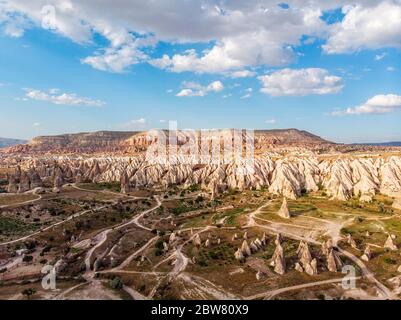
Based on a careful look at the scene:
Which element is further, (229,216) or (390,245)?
(229,216)

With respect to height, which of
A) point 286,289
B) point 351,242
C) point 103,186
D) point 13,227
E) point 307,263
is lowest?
point 286,289

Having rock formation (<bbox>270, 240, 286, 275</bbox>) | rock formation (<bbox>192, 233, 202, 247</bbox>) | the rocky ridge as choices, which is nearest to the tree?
rock formation (<bbox>192, 233, 202, 247</bbox>)

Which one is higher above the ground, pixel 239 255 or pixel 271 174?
pixel 271 174

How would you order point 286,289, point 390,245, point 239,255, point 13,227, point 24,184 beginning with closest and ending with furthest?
point 286,289
point 239,255
point 390,245
point 13,227
point 24,184

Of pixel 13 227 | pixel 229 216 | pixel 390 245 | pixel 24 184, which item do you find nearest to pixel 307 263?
pixel 390 245

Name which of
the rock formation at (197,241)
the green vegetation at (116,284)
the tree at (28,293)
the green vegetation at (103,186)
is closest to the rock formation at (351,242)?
the rock formation at (197,241)

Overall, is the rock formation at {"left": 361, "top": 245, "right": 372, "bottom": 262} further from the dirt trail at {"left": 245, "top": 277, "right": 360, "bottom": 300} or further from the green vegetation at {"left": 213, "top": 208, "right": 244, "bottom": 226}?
the green vegetation at {"left": 213, "top": 208, "right": 244, "bottom": 226}

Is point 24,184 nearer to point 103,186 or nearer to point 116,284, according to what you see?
point 103,186

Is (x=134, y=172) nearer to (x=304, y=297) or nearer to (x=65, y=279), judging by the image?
(x=65, y=279)

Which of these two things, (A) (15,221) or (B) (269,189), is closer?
(A) (15,221)

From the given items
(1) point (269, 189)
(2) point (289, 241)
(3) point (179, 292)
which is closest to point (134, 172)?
(1) point (269, 189)

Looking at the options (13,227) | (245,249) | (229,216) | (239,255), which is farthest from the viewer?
(229,216)
